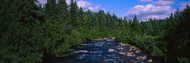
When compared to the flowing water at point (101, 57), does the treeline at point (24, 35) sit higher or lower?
higher

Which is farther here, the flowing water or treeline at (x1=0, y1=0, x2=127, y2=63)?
the flowing water

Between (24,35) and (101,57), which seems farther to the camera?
(101,57)

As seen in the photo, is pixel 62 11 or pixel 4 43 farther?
pixel 62 11

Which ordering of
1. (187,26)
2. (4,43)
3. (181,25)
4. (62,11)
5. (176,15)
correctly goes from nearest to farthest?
1. (4,43)
2. (187,26)
3. (181,25)
4. (176,15)
5. (62,11)

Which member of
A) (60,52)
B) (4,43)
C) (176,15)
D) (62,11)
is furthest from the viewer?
(62,11)

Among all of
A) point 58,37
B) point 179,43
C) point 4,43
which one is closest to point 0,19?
point 4,43

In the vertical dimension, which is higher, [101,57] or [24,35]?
[24,35]

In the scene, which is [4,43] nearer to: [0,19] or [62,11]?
[0,19]

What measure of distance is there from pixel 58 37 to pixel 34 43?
471cm

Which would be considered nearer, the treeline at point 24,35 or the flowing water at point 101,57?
the treeline at point 24,35

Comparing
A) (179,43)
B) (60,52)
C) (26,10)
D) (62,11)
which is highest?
(62,11)

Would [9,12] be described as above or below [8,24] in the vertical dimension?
above

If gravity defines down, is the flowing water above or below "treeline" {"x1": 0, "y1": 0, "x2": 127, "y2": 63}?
below

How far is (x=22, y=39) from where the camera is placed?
11.9 metres
